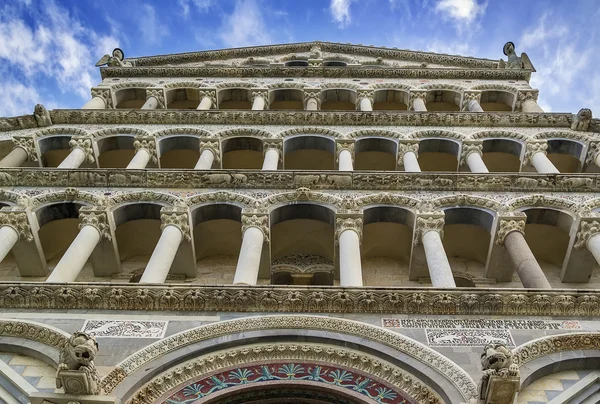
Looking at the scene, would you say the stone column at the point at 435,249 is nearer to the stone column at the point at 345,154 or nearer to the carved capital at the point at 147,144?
the stone column at the point at 345,154

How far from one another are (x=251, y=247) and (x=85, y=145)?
8.36 m

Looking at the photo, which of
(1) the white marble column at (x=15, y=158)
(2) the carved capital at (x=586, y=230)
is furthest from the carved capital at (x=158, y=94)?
(2) the carved capital at (x=586, y=230)

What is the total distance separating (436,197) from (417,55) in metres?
15.7

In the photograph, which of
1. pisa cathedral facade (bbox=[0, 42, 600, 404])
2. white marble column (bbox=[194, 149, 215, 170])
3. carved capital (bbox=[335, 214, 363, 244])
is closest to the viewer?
pisa cathedral facade (bbox=[0, 42, 600, 404])

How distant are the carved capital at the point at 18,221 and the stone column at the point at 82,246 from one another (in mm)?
1224

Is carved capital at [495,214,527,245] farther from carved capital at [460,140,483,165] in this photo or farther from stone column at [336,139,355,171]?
stone column at [336,139,355,171]

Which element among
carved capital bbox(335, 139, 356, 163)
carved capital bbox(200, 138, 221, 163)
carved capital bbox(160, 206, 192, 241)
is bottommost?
carved capital bbox(160, 206, 192, 241)

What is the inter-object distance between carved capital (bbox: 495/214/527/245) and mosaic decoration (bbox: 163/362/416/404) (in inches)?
246

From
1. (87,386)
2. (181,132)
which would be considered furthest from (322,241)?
(87,386)

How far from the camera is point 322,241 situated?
656 inches

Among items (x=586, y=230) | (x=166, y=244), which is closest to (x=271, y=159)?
(x=166, y=244)

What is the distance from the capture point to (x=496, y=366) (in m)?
9.09

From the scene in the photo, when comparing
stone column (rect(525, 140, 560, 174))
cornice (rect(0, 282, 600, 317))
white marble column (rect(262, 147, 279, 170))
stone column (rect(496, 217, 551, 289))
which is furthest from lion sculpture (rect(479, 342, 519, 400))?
white marble column (rect(262, 147, 279, 170))

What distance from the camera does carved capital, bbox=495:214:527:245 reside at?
14945 mm
